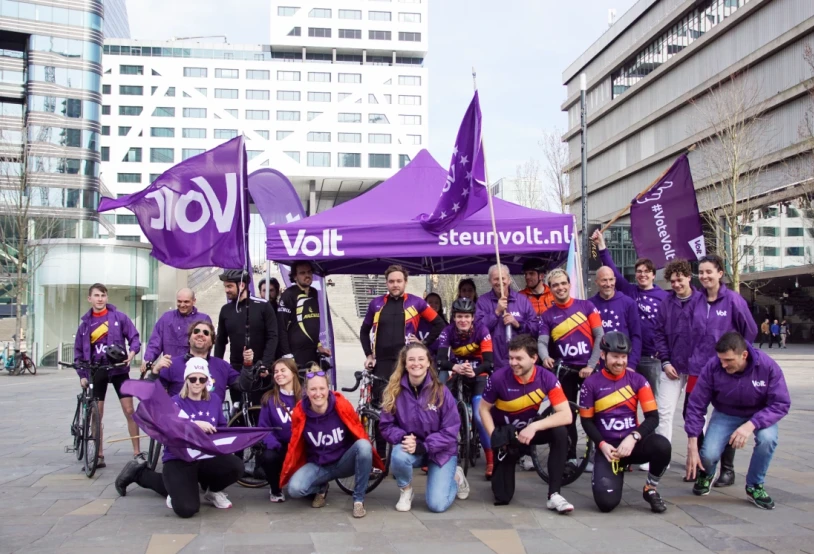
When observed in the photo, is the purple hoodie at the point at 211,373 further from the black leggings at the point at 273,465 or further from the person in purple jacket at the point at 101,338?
the person in purple jacket at the point at 101,338

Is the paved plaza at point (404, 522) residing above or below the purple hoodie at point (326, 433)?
below

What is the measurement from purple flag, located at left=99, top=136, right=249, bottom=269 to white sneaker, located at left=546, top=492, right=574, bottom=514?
3574mm

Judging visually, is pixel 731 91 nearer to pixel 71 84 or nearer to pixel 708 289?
pixel 708 289

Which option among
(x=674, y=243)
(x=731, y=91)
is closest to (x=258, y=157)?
(x=731, y=91)

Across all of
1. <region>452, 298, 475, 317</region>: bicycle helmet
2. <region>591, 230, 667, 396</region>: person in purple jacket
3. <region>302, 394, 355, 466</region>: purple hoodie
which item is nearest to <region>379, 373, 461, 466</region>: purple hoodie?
<region>302, 394, 355, 466</region>: purple hoodie

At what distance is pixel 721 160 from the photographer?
1216 inches

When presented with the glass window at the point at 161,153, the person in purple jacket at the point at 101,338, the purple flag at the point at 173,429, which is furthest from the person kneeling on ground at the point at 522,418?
the glass window at the point at 161,153

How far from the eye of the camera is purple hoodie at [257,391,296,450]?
6.50m

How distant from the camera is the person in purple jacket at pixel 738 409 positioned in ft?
20.0

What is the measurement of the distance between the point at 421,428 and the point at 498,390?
70 centimetres

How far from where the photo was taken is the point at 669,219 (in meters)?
8.92

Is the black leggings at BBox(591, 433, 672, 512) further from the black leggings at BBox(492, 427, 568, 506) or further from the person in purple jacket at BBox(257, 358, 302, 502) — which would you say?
the person in purple jacket at BBox(257, 358, 302, 502)

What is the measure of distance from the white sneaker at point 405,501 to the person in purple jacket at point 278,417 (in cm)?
101

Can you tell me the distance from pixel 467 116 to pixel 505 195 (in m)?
70.0
